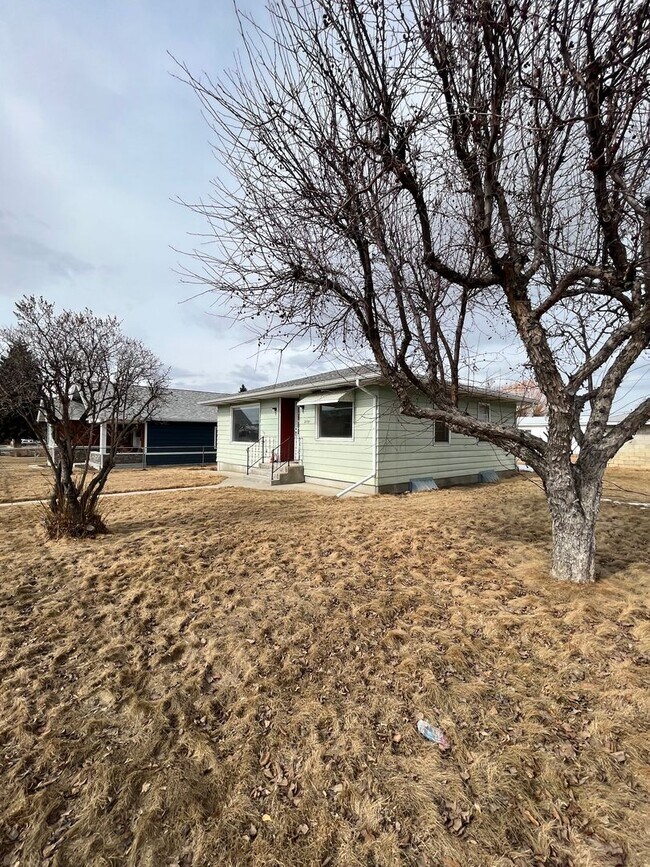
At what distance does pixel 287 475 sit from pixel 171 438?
458 inches

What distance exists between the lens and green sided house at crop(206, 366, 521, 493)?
32.7 ft

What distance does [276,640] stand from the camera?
3.12 m

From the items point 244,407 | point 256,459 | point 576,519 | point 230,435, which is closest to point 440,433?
point 256,459

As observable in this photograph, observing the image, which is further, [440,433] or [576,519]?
[440,433]

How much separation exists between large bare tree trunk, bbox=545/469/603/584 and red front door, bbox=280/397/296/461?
9919mm

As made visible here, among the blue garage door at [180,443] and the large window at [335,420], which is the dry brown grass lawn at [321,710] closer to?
the large window at [335,420]

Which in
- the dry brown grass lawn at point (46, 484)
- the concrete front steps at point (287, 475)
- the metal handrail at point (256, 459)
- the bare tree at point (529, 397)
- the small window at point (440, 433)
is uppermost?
the bare tree at point (529, 397)

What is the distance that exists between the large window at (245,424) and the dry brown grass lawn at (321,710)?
9834mm

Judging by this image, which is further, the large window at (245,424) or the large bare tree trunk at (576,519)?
the large window at (245,424)

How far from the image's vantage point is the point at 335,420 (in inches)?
440

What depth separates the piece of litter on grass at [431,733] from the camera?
2172 millimetres

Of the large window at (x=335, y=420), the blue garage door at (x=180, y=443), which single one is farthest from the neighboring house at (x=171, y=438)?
the large window at (x=335, y=420)

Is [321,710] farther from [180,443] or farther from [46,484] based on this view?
[180,443]

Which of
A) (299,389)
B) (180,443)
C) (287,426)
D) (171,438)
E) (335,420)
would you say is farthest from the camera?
(180,443)
